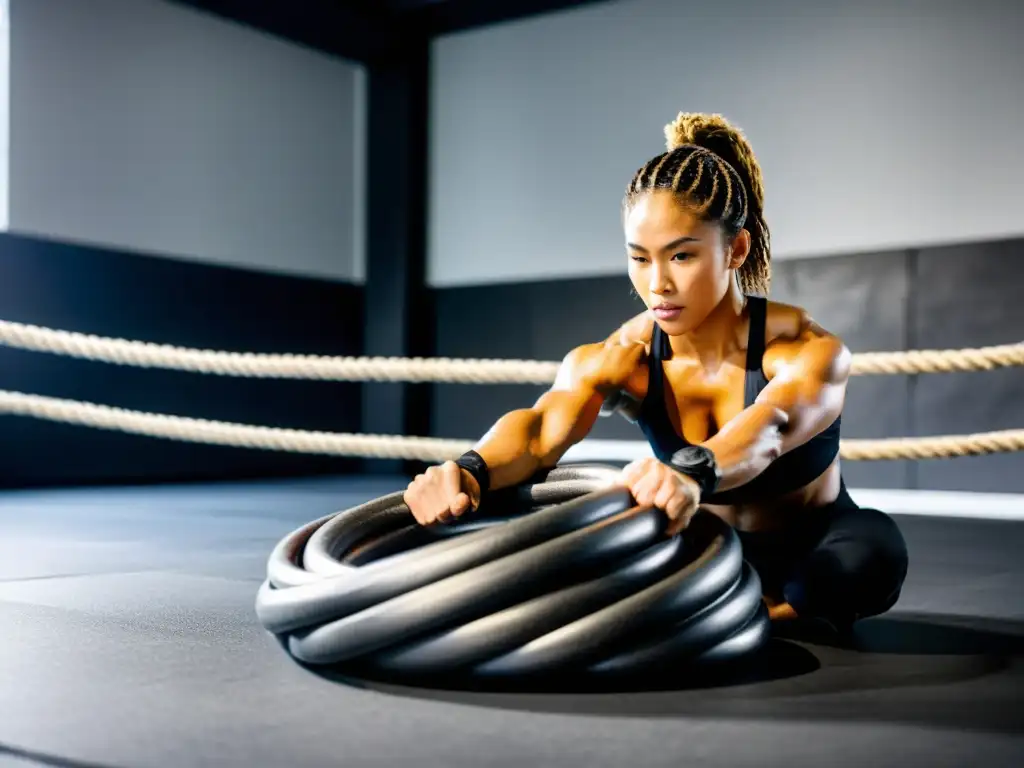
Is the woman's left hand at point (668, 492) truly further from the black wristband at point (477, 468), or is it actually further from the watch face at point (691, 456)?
the black wristband at point (477, 468)

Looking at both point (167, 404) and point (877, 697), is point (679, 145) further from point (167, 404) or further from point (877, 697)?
point (167, 404)

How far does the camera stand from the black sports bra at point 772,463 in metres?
1.37

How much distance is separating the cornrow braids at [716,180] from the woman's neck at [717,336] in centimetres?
10

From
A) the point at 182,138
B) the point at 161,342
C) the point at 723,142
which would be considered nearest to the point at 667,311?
the point at 723,142

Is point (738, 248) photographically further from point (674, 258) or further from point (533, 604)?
point (533, 604)

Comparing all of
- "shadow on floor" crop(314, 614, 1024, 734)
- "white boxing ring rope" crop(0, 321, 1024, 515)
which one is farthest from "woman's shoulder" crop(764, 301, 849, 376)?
"white boxing ring rope" crop(0, 321, 1024, 515)

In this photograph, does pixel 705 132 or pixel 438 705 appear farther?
pixel 705 132

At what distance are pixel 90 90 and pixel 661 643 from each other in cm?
461

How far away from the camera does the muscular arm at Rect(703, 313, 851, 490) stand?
3.94ft

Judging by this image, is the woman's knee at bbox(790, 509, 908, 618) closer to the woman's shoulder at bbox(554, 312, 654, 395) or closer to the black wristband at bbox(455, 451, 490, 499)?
the woman's shoulder at bbox(554, 312, 654, 395)

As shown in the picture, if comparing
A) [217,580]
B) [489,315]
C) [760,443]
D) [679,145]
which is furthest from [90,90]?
[760,443]

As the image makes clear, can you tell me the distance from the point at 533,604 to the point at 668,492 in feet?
0.64

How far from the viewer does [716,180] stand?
1290mm

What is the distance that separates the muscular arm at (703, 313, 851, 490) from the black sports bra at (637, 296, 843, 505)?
0.04 metres
